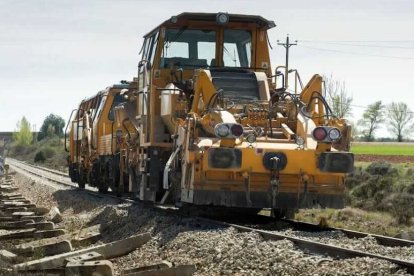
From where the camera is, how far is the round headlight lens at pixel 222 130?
35.3 ft

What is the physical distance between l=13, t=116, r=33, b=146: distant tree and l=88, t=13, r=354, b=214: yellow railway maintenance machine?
142555mm

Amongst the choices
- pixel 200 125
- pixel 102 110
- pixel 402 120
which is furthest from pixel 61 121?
pixel 200 125

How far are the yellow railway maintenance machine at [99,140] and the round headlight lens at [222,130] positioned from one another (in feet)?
23.4

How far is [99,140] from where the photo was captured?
2212 cm

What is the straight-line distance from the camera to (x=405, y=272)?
6859 millimetres

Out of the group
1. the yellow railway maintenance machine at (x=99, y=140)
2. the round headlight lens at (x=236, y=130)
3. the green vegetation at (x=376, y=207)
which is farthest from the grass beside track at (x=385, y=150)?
the round headlight lens at (x=236, y=130)

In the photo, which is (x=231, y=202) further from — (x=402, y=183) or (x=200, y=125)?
(x=402, y=183)

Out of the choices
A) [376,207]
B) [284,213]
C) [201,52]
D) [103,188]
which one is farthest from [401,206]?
[103,188]

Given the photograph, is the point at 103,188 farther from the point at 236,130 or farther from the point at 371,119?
the point at 371,119

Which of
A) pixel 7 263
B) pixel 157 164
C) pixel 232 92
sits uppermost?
pixel 232 92

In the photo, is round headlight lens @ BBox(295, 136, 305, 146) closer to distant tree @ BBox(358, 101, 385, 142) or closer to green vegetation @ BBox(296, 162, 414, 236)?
green vegetation @ BBox(296, 162, 414, 236)

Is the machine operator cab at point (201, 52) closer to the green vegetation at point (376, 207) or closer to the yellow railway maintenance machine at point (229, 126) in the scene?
the yellow railway maintenance machine at point (229, 126)

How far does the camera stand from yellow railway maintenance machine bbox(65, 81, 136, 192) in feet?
64.6

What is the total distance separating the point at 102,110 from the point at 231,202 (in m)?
11.3
